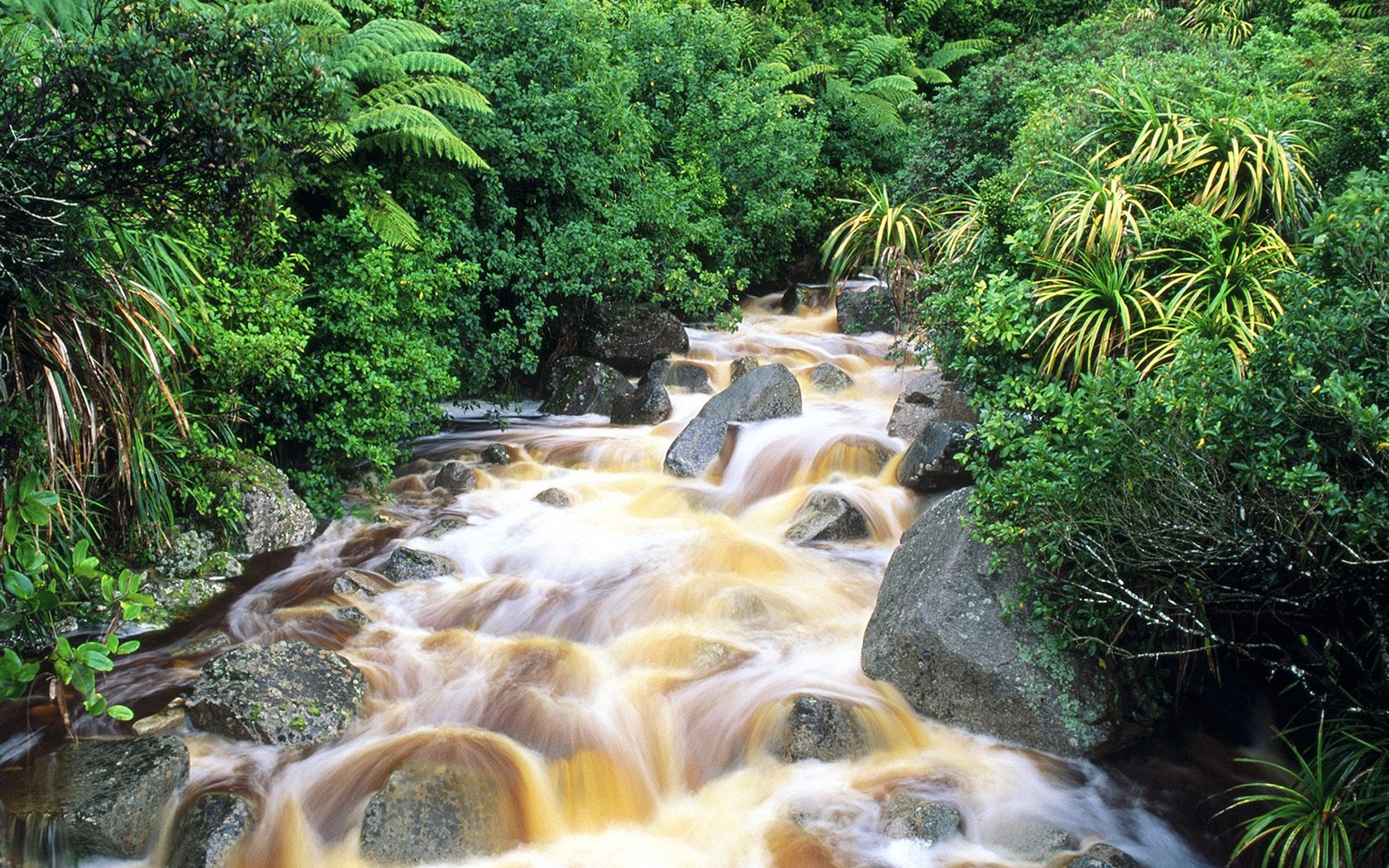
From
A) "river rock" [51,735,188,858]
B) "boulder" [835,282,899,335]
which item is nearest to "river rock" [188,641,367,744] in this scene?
"river rock" [51,735,188,858]

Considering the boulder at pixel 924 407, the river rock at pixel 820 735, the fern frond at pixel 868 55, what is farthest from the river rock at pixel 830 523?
the fern frond at pixel 868 55

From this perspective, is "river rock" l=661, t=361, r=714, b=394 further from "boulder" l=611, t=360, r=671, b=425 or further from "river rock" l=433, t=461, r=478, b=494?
"river rock" l=433, t=461, r=478, b=494

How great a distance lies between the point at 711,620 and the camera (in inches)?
250

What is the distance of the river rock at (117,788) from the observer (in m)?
4.15

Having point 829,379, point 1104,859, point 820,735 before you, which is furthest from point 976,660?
point 829,379

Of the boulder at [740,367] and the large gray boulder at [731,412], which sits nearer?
the large gray boulder at [731,412]

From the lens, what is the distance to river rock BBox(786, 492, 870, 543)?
24.2 feet

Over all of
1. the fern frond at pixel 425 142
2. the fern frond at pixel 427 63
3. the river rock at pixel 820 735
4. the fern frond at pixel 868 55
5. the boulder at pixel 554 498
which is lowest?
the river rock at pixel 820 735

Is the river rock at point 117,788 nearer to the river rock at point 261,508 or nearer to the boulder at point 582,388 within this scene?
the river rock at point 261,508

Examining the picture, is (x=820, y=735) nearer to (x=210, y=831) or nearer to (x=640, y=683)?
(x=640, y=683)

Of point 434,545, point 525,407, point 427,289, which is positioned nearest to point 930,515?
point 434,545

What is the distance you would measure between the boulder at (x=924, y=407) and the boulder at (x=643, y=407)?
234 centimetres

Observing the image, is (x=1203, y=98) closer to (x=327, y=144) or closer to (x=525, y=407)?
(x=327, y=144)

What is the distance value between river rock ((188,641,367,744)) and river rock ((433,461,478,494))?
3078 mm
